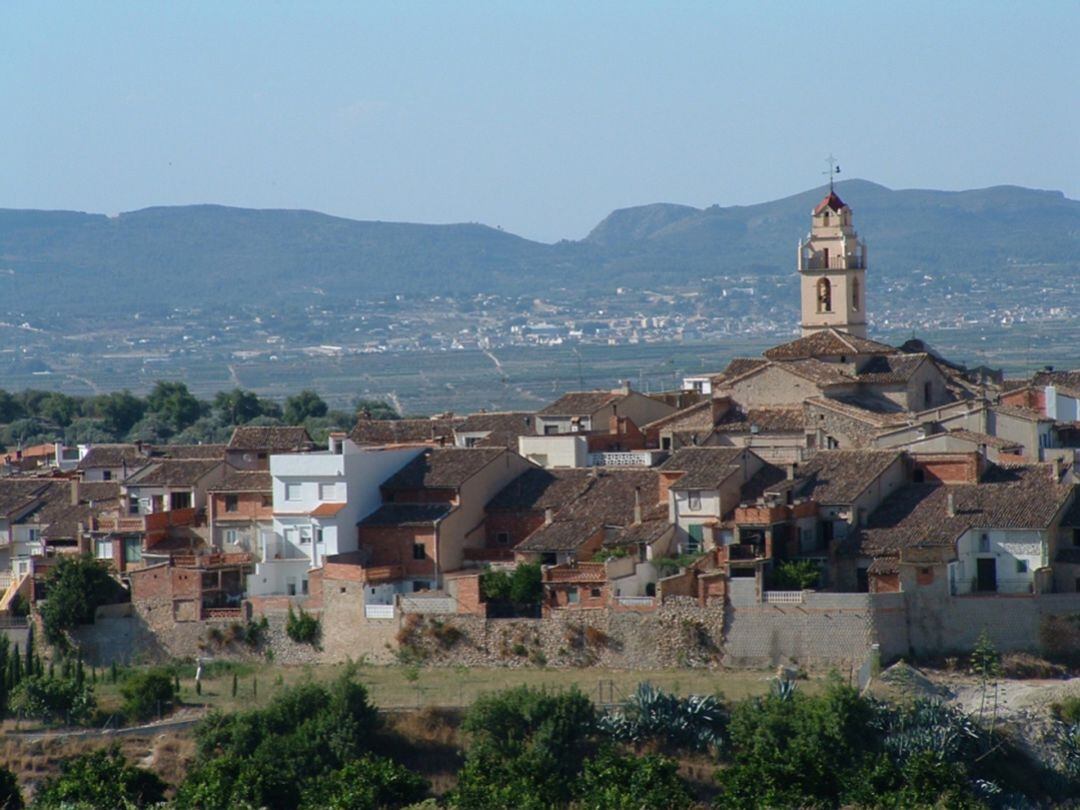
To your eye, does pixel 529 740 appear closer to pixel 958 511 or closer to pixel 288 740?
pixel 288 740

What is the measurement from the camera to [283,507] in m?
41.3

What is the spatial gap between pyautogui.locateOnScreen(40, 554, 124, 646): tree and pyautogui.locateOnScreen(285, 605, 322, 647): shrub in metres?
3.84

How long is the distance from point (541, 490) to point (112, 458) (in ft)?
46.2

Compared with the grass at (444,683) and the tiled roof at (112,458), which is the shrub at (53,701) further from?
the tiled roof at (112,458)

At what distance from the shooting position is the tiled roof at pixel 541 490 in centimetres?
4138

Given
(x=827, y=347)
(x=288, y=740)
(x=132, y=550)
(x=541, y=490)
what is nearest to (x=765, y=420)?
(x=827, y=347)

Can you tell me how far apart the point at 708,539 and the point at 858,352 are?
12.0 m

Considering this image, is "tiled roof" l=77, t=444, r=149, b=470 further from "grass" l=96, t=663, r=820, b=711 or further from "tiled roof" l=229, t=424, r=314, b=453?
"grass" l=96, t=663, r=820, b=711

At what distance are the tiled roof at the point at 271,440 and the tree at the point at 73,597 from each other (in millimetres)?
7397

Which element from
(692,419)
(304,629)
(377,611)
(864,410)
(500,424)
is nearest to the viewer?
(377,611)

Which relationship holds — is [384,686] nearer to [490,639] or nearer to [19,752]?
[490,639]

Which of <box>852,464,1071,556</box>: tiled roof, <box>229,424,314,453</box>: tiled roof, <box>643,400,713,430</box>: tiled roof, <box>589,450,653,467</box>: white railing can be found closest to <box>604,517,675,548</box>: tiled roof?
<box>852,464,1071,556</box>: tiled roof

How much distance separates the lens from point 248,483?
43000 mm

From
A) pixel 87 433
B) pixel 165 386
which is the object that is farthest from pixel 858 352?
pixel 165 386
